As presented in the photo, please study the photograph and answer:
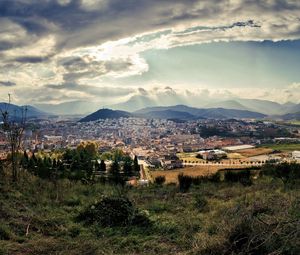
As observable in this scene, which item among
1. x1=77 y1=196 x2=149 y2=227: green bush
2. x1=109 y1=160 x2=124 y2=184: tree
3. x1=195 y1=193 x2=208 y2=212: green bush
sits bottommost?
x1=109 y1=160 x2=124 y2=184: tree

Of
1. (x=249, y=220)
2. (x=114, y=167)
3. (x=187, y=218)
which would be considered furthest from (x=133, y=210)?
(x=114, y=167)

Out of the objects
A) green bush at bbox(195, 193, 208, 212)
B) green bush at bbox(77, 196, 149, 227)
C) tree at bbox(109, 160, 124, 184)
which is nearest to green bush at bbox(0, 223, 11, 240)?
green bush at bbox(77, 196, 149, 227)

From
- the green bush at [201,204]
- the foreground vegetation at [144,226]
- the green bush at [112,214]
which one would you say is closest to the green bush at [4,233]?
the foreground vegetation at [144,226]

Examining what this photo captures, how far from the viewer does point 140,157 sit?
297 ft

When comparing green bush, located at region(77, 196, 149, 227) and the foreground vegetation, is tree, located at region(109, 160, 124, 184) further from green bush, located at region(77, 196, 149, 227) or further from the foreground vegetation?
green bush, located at region(77, 196, 149, 227)

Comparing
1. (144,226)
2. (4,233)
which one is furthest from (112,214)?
(4,233)

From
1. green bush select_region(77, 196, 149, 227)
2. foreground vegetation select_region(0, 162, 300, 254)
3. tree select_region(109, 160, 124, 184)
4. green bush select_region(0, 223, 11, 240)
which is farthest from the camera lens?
tree select_region(109, 160, 124, 184)

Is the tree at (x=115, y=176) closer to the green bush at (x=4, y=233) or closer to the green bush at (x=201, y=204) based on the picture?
the green bush at (x=201, y=204)

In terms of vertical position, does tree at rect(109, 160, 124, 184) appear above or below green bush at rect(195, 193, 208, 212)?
below

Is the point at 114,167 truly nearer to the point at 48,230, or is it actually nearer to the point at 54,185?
the point at 54,185

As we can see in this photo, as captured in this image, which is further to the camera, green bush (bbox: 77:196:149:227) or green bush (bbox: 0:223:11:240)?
green bush (bbox: 77:196:149:227)

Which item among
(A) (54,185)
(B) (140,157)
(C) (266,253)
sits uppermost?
(C) (266,253)

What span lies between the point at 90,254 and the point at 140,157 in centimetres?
8336

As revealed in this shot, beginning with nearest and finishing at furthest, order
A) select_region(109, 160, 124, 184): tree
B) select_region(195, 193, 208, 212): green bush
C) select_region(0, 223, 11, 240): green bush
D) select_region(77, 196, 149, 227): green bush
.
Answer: select_region(0, 223, 11, 240): green bush
select_region(77, 196, 149, 227): green bush
select_region(195, 193, 208, 212): green bush
select_region(109, 160, 124, 184): tree
